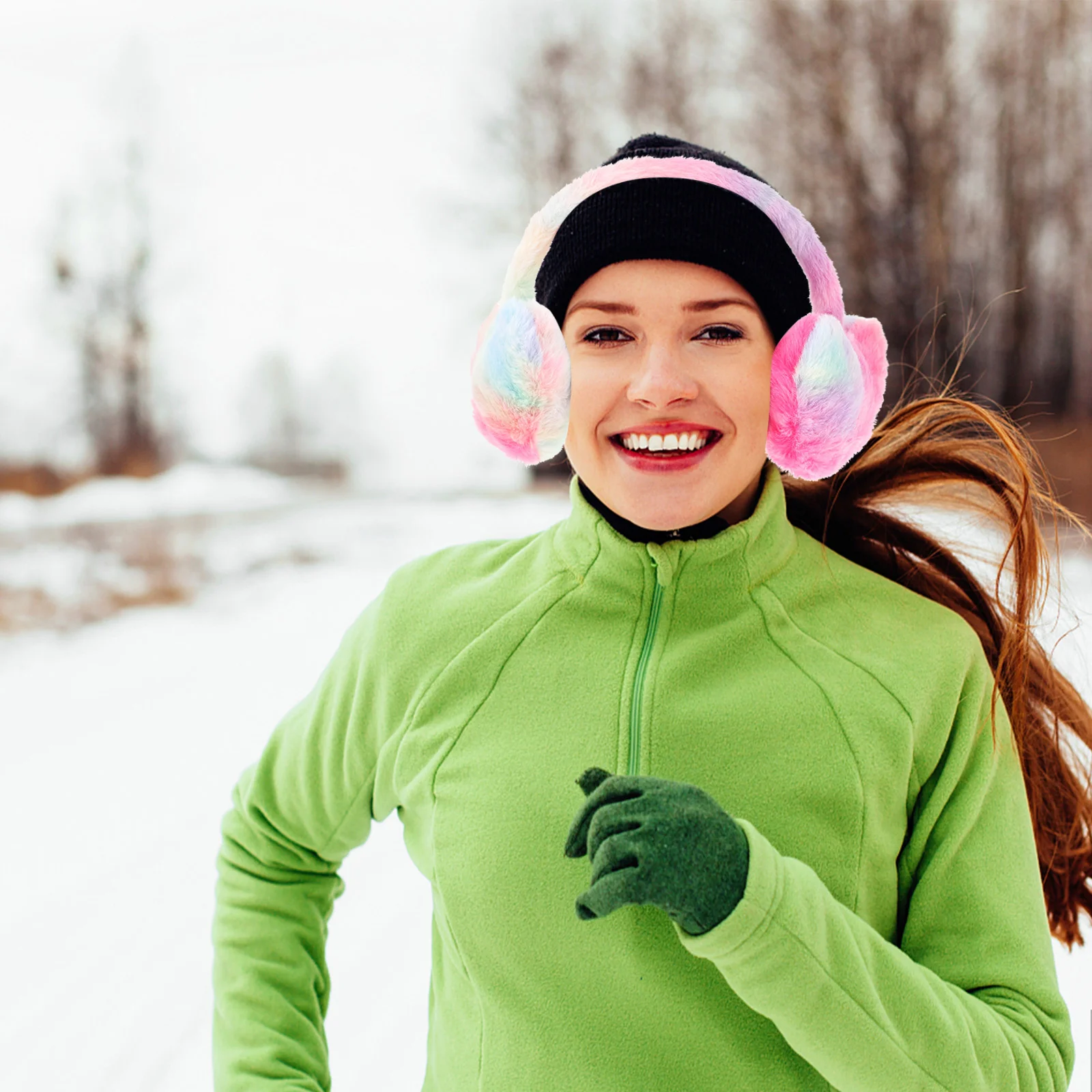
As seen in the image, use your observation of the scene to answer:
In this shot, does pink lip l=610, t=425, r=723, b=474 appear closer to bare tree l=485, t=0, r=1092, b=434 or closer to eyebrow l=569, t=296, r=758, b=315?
eyebrow l=569, t=296, r=758, b=315

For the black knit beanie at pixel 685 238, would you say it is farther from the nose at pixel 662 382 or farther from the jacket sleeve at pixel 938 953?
the jacket sleeve at pixel 938 953

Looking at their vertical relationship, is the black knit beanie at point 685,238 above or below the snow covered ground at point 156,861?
above

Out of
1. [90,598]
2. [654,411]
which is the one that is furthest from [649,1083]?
[90,598]

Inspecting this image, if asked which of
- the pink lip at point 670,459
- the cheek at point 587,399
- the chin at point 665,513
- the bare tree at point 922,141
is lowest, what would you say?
the chin at point 665,513

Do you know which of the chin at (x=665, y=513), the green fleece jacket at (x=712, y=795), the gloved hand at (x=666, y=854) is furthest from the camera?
the chin at (x=665, y=513)

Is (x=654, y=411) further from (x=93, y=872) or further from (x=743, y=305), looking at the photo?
(x=93, y=872)

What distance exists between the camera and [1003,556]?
1.32m

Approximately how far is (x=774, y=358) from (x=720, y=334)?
8cm

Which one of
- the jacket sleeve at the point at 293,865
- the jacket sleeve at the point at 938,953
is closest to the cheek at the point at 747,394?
the jacket sleeve at the point at 938,953

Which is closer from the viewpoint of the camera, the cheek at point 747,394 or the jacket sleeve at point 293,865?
the cheek at point 747,394

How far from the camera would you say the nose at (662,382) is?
3.72 feet

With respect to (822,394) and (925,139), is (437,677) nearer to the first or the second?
(822,394)

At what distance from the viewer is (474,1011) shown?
1267mm

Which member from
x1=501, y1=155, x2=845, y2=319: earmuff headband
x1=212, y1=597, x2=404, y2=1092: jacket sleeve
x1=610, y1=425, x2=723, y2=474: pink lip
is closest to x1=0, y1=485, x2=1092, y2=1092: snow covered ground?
x1=212, y1=597, x2=404, y2=1092: jacket sleeve
